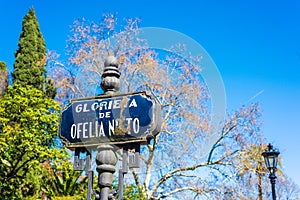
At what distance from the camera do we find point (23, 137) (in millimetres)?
13188

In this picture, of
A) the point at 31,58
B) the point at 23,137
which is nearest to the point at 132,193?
the point at 23,137

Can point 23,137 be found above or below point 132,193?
above

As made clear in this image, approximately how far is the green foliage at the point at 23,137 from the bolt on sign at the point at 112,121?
10.1 metres

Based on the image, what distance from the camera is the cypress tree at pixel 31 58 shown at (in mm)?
19406

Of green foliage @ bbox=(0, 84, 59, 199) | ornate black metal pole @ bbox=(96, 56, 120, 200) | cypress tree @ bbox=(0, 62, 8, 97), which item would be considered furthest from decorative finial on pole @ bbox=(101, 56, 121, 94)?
cypress tree @ bbox=(0, 62, 8, 97)

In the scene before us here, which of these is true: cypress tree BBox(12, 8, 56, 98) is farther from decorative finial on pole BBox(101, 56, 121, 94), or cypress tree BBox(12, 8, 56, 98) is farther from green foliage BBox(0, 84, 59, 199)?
decorative finial on pole BBox(101, 56, 121, 94)

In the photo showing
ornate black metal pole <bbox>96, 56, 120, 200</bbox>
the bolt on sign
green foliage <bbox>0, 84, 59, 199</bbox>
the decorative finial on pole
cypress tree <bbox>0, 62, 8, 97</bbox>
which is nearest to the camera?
ornate black metal pole <bbox>96, 56, 120, 200</bbox>

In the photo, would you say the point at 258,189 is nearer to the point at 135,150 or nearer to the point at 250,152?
the point at 250,152

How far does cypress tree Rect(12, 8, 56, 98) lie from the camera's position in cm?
1941

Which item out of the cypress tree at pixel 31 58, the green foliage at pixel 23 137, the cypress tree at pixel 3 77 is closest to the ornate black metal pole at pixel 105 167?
the green foliage at pixel 23 137

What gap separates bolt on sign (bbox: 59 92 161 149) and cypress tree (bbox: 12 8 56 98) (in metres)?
16.0

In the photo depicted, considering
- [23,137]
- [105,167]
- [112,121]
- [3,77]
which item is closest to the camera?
[105,167]

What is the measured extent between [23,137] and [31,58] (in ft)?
28.1

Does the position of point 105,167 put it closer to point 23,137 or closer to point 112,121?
point 112,121
